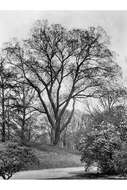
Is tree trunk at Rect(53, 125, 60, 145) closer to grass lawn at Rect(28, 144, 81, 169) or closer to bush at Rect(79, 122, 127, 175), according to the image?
grass lawn at Rect(28, 144, 81, 169)

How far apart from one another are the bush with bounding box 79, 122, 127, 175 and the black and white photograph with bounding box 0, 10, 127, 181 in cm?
2

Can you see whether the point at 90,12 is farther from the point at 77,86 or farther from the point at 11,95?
the point at 11,95

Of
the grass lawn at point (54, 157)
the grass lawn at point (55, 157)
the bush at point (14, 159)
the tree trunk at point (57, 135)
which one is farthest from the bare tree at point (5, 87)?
the tree trunk at point (57, 135)

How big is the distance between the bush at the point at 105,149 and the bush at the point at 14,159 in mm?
1193

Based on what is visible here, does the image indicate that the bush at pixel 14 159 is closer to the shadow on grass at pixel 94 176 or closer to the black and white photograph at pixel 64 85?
the black and white photograph at pixel 64 85

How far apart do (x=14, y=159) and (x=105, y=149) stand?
2049 mm

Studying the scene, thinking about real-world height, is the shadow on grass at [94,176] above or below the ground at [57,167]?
below

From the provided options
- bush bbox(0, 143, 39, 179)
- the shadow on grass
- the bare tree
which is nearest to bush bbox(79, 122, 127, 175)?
the shadow on grass

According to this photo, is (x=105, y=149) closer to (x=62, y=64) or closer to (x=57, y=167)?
(x=57, y=167)

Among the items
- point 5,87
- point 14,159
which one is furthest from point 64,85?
point 14,159

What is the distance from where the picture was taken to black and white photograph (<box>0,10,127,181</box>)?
8.40 metres

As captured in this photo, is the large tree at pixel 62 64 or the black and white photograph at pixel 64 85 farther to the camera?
the large tree at pixel 62 64

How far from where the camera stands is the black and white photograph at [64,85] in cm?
840

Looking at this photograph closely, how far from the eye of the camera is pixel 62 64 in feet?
28.7
